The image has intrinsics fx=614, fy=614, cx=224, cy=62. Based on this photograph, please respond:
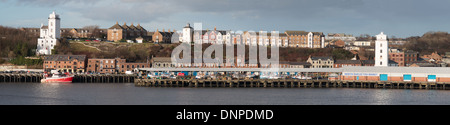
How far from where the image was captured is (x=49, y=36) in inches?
3937

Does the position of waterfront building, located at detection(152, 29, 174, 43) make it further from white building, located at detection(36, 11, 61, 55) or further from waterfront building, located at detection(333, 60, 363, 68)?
waterfront building, located at detection(333, 60, 363, 68)

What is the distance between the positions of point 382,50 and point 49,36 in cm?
5548

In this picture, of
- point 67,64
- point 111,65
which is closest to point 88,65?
point 67,64

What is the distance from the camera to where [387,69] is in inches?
2389

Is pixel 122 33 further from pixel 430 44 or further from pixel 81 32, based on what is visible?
pixel 430 44

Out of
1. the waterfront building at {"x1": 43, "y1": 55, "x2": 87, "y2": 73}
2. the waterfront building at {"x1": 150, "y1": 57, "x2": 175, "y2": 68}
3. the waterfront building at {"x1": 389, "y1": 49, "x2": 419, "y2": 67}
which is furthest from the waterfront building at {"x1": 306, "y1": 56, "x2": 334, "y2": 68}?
the waterfront building at {"x1": 43, "y1": 55, "x2": 87, "y2": 73}

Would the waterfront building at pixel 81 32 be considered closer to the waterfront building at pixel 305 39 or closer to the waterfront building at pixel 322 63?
the waterfront building at pixel 305 39

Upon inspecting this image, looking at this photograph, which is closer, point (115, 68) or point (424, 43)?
point (115, 68)

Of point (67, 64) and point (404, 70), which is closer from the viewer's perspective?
point (404, 70)

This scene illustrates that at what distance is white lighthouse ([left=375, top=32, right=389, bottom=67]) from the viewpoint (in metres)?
69.4
